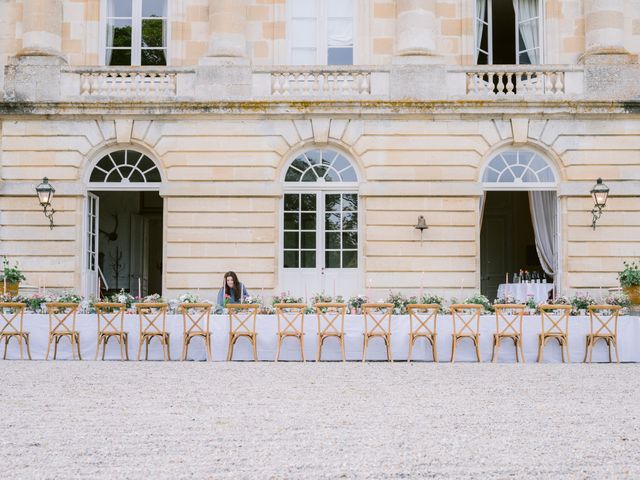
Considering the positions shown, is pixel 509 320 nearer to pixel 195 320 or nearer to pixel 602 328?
pixel 602 328

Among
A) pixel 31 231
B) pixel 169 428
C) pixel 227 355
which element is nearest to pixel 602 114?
pixel 227 355

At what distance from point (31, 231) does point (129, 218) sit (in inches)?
212

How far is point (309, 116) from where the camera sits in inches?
648

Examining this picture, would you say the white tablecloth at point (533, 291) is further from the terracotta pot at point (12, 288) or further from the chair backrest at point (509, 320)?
the terracotta pot at point (12, 288)

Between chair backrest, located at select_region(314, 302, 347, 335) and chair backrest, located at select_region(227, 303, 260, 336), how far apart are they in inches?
33.5

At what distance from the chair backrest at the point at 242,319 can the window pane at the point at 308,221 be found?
14.8 feet

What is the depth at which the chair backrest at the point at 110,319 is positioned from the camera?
12.2 meters

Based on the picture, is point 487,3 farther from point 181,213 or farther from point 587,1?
point 181,213

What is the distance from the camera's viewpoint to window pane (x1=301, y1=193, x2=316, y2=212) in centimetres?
1666

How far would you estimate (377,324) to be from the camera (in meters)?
12.1

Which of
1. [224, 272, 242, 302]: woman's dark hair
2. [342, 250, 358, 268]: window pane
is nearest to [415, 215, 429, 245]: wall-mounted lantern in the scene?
[342, 250, 358, 268]: window pane

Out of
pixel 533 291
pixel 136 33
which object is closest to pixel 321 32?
pixel 136 33

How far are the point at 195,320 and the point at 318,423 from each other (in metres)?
5.80

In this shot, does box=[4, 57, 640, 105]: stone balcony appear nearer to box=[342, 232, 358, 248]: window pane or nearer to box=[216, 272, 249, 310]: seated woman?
box=[342, 232, 358, 248]: window pane
